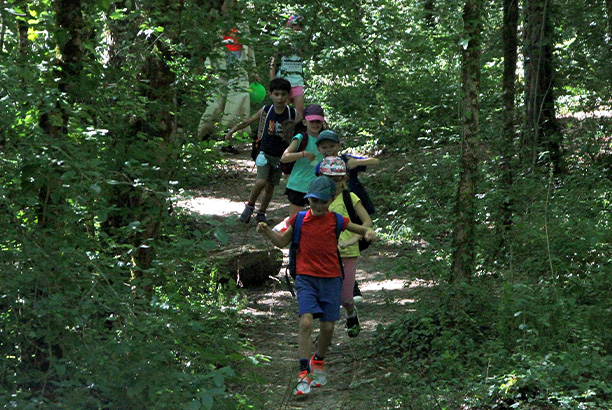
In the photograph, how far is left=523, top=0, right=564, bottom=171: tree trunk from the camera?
11.2 meters

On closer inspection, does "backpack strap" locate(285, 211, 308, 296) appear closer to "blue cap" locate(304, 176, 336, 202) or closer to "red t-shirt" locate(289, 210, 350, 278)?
"red t-shirt" locate(289, 210, 350, 278)

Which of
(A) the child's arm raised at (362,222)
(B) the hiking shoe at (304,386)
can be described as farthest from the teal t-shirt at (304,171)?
(B) the hiking shoe at (304,386)

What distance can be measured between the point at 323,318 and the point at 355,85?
12.5 meters

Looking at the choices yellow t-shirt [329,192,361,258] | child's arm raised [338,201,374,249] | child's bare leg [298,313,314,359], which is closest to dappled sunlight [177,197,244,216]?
yellow t-shirt [329,192,361,258]

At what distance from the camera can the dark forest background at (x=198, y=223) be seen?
4.62 metres

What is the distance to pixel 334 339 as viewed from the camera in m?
8.50

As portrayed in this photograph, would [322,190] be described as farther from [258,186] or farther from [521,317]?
[258,186]

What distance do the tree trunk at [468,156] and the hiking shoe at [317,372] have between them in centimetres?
163

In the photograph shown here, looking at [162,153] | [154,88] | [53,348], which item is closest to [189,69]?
[154,88]

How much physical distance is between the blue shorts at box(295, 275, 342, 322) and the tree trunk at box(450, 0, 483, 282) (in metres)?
1.38

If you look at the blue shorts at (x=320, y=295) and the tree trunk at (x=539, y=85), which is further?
the tree trunk at (x=539, y=85)

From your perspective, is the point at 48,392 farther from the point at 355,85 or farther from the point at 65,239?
the point at 355,85

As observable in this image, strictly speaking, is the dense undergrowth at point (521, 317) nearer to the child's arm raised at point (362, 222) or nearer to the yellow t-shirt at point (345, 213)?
the yellow t-shirt at point (345, 213)

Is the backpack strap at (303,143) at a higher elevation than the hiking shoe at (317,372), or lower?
higher
